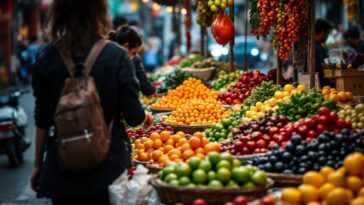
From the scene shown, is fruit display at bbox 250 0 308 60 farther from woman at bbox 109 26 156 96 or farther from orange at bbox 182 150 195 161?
orange at bbox 182 150 195 161

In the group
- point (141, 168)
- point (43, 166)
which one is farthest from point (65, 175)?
point (141, 168)


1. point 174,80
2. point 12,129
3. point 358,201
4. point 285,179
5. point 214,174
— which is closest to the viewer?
point 358,201

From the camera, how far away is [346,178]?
430cm

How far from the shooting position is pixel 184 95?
34.2ft

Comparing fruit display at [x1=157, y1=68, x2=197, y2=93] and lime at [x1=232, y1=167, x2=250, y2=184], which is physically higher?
fruit display at [x1=157, y1=68, x2=197, y2=93]

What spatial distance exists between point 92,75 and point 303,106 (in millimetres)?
2496

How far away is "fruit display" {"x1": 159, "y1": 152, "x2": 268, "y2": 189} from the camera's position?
4.48m

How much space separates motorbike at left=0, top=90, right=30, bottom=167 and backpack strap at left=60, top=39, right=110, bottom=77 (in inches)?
315

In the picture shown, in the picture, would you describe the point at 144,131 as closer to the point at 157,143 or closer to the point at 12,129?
the point at 157,143

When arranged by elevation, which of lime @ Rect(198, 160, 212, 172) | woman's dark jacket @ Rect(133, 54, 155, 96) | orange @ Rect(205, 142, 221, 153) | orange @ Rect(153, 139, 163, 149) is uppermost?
woman's dark jacket @ Rect(133, 54, 155, 96)

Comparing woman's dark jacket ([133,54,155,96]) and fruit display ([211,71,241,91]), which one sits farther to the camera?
fruit display ([211,71,241,91])

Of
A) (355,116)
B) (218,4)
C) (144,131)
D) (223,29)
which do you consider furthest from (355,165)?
(218,4)

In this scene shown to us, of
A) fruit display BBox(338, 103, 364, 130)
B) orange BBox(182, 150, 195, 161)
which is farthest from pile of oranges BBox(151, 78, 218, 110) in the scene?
orange BBox(182, 150, 195, 161)

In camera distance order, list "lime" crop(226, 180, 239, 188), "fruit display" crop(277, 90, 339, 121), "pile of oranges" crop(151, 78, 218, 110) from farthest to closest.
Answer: "pile of oranges" crop(151, 78, 218, 110) → "fruit display" crop(277, 90, 339, 121) → "lime" crop(226, 180, 239, 188)
